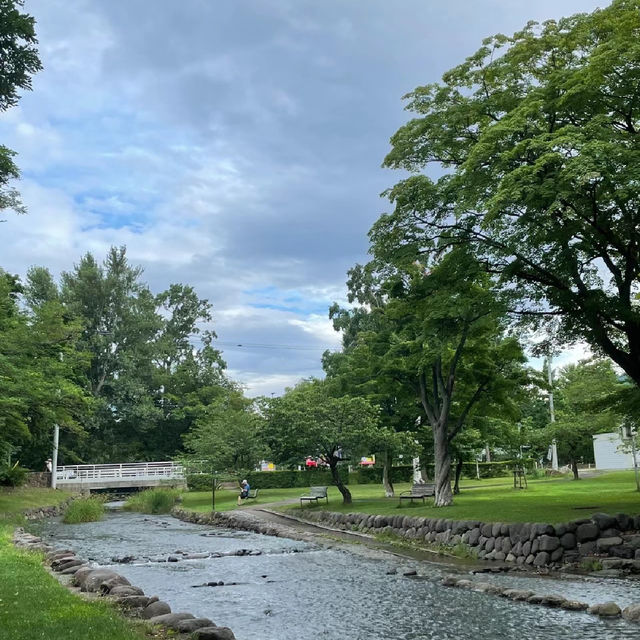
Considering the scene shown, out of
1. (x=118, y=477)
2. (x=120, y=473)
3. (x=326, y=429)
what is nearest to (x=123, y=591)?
(x=326, y=429)

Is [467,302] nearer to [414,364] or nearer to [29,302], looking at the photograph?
[414,364]

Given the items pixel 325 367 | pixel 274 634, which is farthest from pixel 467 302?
pixel 325 367

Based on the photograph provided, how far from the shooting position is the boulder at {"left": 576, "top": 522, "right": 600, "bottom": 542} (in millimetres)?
14586

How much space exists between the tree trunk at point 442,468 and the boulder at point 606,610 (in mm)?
12959

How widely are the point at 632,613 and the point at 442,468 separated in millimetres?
13845

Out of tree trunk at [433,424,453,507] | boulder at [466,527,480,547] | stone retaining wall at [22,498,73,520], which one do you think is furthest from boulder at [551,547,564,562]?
stone retaining wall at [22,498,73,520]

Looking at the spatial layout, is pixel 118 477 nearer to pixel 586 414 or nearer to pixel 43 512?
pixel 43 512

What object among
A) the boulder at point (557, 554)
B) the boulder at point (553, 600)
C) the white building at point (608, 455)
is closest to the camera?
the boulder at point (553, 600)

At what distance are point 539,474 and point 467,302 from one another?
33.8 metres

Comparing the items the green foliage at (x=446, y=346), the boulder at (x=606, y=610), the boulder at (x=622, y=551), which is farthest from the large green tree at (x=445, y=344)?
the boulder at (x=606, y=610)

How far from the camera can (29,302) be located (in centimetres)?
5903

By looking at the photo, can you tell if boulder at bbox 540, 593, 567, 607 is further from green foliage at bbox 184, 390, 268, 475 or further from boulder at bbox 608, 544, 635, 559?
green foliage at bbox 184, 390, 268, 475

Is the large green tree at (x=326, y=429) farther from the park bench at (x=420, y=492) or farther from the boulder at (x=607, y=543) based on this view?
the boulder at (x=607, y=543)

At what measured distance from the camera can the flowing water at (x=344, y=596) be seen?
8844 millimetres
